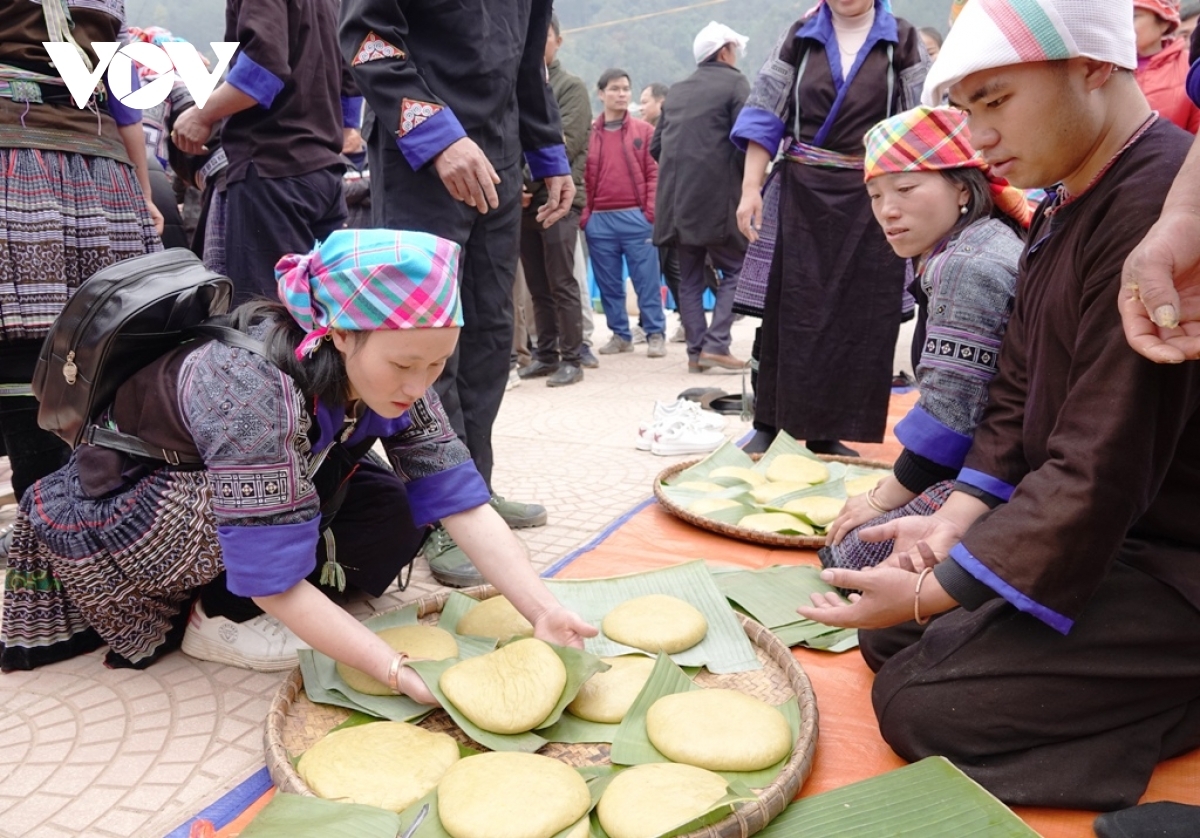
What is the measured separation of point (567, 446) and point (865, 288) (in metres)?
1.41

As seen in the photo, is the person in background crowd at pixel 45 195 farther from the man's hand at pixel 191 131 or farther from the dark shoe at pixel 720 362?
the dark shoe at pixel 720 362

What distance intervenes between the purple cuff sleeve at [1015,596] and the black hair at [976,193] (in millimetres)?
1106

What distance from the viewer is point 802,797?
1.34 meters

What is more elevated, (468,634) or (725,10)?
(725,10)

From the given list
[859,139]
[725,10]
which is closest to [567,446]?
[859,139]

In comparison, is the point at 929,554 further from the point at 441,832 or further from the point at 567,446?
the point at 567,446

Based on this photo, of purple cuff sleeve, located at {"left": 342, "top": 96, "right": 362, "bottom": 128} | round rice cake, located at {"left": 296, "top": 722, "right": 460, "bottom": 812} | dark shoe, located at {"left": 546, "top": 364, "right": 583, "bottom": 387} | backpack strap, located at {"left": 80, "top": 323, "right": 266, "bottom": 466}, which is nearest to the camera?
round rice cake, located at {"left": 296, "top": 722, "right": 460, "bottom": 812}

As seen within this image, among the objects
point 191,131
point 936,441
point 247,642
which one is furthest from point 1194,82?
point 191,131

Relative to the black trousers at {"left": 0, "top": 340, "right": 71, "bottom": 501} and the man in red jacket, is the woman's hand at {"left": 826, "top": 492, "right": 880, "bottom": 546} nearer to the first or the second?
Result: the black trousers at {"left": 0, "top": 340, "right": 71, "bottom": 501}

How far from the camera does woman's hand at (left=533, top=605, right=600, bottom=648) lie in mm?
1596

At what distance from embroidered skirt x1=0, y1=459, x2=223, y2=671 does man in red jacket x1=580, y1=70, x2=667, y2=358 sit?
15.5 ft

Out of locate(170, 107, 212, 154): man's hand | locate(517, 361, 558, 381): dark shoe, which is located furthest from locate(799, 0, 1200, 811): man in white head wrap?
locate(517, 361, 558, 381): dark shoe

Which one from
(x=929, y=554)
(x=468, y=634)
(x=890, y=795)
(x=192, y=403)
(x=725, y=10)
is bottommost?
(x=468, y=634)

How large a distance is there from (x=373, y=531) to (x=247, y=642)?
1.10 feet
